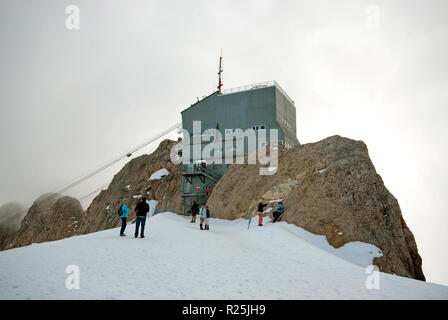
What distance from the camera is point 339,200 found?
18.4 metres

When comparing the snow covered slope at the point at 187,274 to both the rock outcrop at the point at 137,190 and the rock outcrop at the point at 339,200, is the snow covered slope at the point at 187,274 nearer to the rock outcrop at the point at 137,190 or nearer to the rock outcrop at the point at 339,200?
the rock outcrop at the point at 339,200

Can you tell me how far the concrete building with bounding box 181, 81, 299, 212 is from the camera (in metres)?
37.9

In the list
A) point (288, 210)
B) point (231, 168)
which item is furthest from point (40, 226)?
point (288, 210)

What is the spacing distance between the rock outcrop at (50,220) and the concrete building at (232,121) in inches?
1795

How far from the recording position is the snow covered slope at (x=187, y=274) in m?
7.11

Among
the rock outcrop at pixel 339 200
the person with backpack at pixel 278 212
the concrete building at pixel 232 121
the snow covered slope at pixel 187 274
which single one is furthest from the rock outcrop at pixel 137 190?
the snow covered slope at pixel 187 274

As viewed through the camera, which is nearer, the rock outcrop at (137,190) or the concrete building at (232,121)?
the concrete building at (232,121)

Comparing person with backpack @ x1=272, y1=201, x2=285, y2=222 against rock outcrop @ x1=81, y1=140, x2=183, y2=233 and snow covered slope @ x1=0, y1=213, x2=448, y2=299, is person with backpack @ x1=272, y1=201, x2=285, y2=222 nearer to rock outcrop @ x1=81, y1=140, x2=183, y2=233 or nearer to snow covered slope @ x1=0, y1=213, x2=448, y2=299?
snow covered slope @ x1=0, y1=213, x2=448, y2=299

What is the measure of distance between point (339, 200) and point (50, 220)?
8230cm

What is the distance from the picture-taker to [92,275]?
7906 millimetres

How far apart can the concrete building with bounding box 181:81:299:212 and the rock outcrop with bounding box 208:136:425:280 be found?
38.7 feet

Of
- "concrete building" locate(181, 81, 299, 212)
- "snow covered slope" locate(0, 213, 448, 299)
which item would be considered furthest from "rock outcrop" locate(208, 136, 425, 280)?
"concrete building" locate(181, 81, 299, 212)
